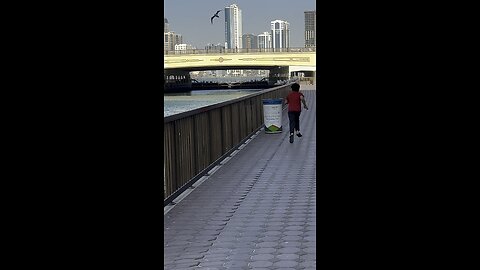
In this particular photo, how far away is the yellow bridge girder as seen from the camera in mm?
78438

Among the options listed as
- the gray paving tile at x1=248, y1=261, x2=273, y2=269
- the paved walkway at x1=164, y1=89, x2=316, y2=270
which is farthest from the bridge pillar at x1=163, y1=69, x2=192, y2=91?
the gray paving tile at x1=248, y1=261, x2=273, y2=269

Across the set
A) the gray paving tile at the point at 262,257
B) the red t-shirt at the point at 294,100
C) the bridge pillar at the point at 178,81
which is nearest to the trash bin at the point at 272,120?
the red t-shirt at the point at 294,100

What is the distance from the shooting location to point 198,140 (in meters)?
10.6

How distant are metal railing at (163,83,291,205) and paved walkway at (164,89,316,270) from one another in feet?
0.81

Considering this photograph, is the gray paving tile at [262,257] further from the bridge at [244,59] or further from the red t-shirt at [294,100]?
the bridge at [244,59]

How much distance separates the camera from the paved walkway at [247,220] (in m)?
6.12

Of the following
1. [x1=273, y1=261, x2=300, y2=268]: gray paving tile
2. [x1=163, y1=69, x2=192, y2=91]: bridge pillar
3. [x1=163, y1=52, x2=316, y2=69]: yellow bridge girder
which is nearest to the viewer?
[x1=273, y1=261, x2=300, y2=268]: gray paving tile

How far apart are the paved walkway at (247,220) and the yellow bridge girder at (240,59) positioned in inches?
2616

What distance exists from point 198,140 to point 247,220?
310cm

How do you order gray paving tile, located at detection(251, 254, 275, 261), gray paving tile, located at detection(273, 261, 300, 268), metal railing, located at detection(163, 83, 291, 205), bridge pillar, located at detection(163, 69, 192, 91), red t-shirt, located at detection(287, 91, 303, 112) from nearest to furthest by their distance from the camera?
1. gray paving tile, located at detection(273, 261, 300, 268)
2. gray paving tile, located at detection(251, 254, 275, 261)
3. metal railing, located at detection(163, 83, 291, 205)
4. red t-shirt, located at detection(287, 91, 303, 112)
5. bridge pillar, located at detection(163, 69, 192, 91)

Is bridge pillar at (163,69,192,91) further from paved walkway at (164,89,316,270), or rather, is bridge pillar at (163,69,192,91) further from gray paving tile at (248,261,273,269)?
gray paving tile at (248,261,273,269)
